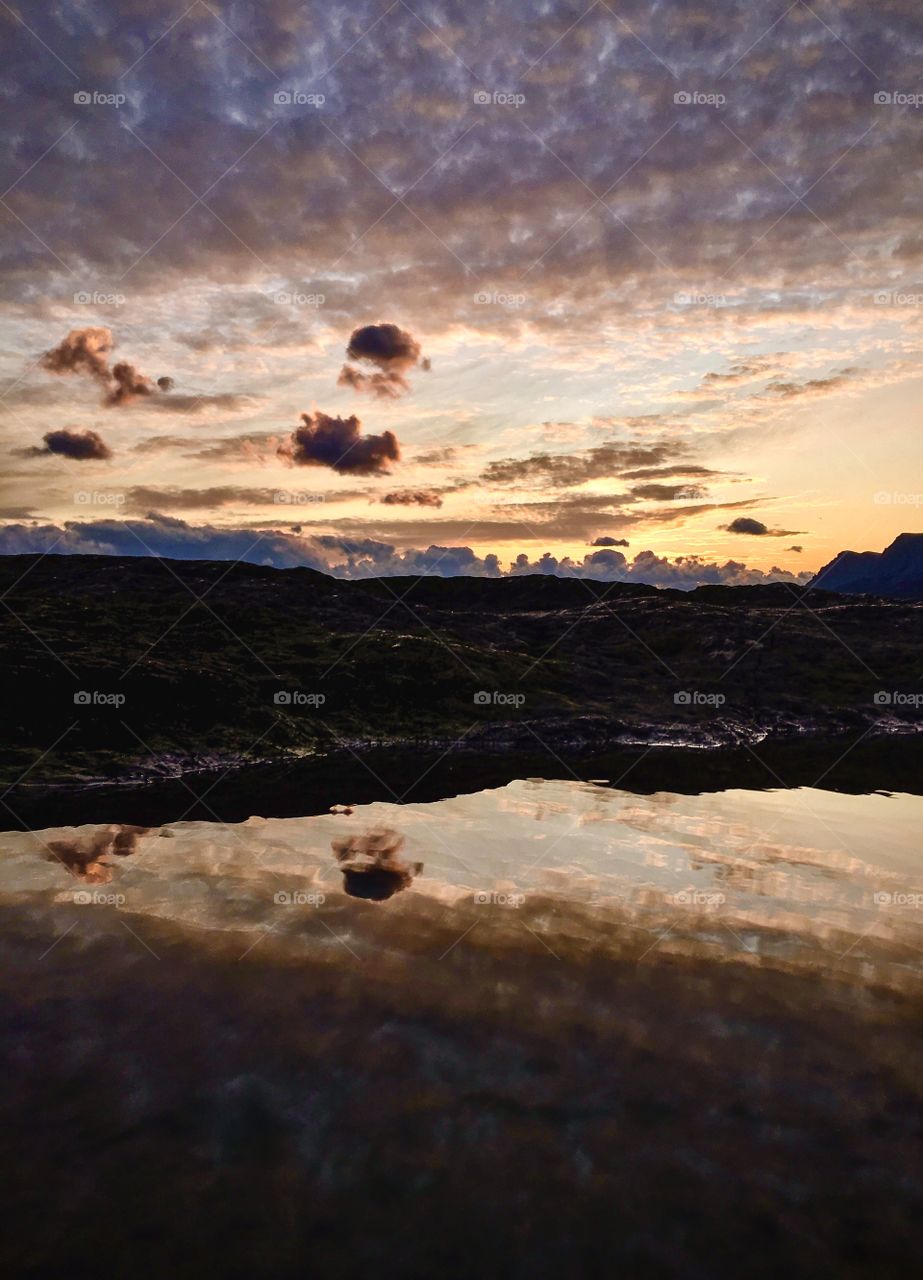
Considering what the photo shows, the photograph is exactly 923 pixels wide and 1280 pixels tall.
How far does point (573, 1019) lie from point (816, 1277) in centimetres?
807

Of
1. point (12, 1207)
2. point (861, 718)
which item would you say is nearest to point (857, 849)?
point (12, 1207)

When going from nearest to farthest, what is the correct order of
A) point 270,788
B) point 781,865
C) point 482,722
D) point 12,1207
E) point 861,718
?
point 12,1207, point 781,865, point 270,788, point 482,722, point 861,718

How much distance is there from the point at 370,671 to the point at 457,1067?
77655 millimetres

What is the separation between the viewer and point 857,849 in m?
36.8

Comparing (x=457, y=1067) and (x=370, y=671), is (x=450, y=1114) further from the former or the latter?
(x=370, y=671)

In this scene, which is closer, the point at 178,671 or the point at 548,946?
the point at 548,946

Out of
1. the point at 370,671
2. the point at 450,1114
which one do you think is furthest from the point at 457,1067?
the point at 370,671

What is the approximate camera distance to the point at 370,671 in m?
93.0

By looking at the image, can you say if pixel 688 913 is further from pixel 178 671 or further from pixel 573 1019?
pixel 178 671

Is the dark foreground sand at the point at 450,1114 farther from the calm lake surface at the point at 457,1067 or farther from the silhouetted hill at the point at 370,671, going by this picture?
the silhouetted hill at the point at 370,671

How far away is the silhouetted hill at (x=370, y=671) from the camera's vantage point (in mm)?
63281

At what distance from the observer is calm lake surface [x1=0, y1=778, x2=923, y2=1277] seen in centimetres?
1152

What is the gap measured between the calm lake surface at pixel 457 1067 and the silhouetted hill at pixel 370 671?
32587 mm

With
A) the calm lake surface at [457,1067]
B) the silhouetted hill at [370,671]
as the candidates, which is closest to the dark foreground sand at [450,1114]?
the calm lake surface at [457,1067]
